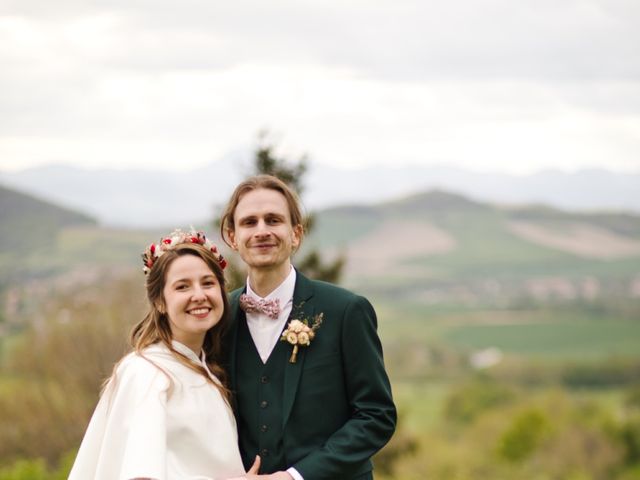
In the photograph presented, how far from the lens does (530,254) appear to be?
18275 centimetres

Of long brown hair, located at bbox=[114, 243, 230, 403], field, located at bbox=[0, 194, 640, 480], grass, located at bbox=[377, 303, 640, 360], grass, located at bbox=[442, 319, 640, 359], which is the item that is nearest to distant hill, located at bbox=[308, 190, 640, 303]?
field, located at bbox=[0, 194, 640, 480]

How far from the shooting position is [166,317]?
13.9 ft

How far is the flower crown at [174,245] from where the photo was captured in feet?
13.9

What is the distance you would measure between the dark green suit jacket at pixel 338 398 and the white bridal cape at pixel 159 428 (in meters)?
0.21

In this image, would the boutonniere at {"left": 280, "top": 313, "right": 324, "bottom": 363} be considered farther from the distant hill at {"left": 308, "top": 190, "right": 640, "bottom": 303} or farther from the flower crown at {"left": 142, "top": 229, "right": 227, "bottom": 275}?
the distant hill at {"left": 308, "top": 190, "right": 640, "bottom": 303}

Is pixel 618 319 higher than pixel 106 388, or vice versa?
pixel 106 388

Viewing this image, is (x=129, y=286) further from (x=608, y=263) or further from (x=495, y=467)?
(x=608, y=263)

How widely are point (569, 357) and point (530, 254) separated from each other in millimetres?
95361

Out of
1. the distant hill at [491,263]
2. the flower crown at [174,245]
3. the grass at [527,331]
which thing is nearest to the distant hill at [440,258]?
the distant hill at [491,263]

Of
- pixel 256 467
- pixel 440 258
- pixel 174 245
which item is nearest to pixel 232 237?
pixel 174 245

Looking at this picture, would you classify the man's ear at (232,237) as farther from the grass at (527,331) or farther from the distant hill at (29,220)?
the distant hill at (29,220)

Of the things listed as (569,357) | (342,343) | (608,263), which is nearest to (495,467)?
(342,343)

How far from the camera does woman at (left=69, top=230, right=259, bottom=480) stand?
3807 mm

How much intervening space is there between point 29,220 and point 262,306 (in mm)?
146291
